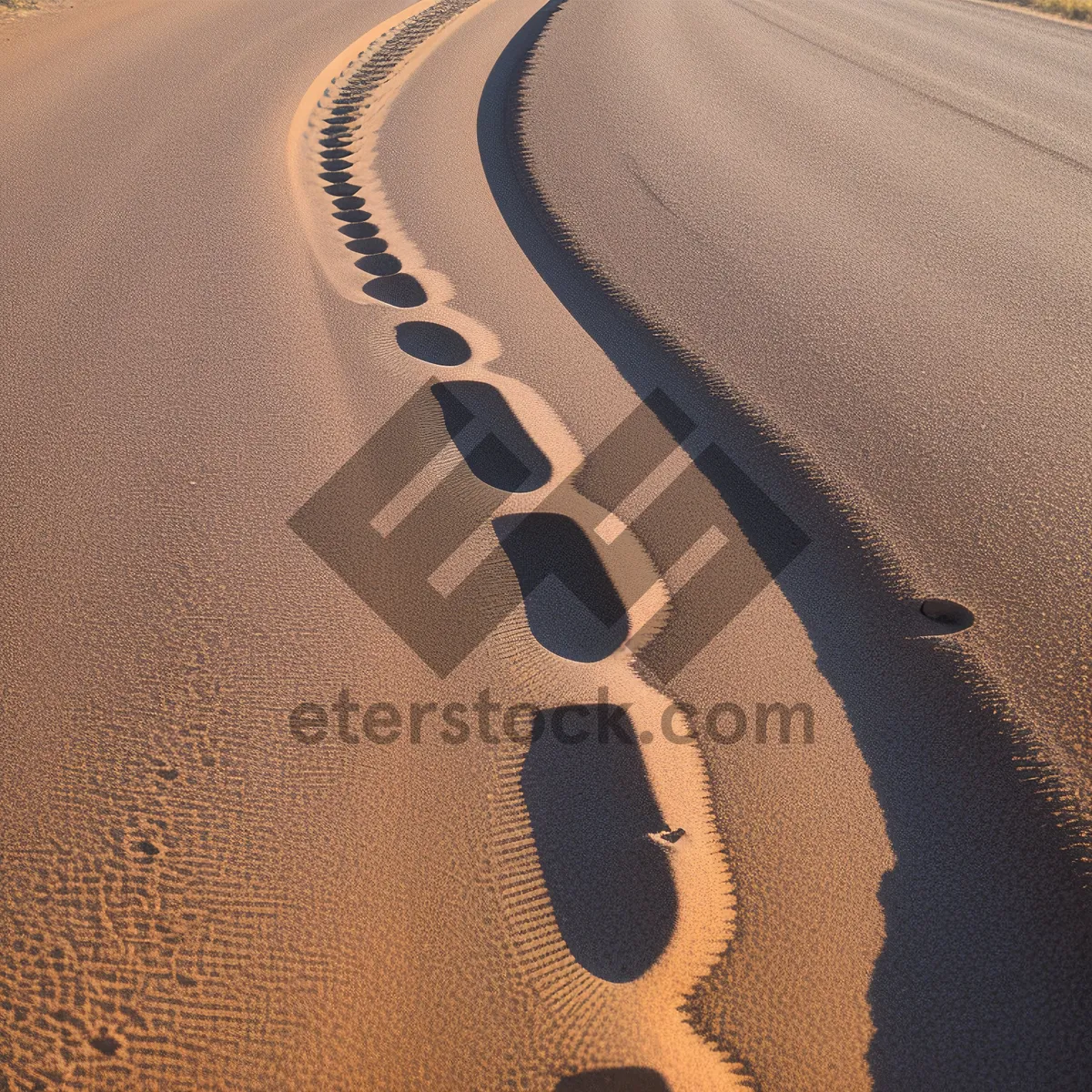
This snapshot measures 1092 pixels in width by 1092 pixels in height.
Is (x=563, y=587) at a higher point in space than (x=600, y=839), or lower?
higher

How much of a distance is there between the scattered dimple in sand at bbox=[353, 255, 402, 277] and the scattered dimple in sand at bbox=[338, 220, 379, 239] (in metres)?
0.25

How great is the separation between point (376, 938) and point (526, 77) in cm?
635

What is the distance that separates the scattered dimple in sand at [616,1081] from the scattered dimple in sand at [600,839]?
0.54ft

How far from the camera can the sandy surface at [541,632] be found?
56.4 inches

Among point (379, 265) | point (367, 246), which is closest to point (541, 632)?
point (379, 265)

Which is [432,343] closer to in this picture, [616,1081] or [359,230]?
[359,230]

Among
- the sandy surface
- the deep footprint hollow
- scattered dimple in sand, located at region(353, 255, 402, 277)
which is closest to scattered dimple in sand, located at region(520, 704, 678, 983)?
the sandy surface

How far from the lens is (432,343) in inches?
131

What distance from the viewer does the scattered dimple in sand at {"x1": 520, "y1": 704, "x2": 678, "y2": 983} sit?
5.18ft

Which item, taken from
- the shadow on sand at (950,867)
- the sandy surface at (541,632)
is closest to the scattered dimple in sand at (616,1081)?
the sandy surface at (541,632)

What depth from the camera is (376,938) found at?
1470 mm

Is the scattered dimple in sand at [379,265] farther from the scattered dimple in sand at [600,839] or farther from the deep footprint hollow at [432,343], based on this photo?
the scattered dimple in sand at [600,839]

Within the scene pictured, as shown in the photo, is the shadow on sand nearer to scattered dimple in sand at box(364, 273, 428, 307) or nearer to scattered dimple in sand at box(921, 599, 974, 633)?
scattered dimple in sand at box(921, 599, 974, 633)

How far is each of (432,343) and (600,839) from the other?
2.15 metres
